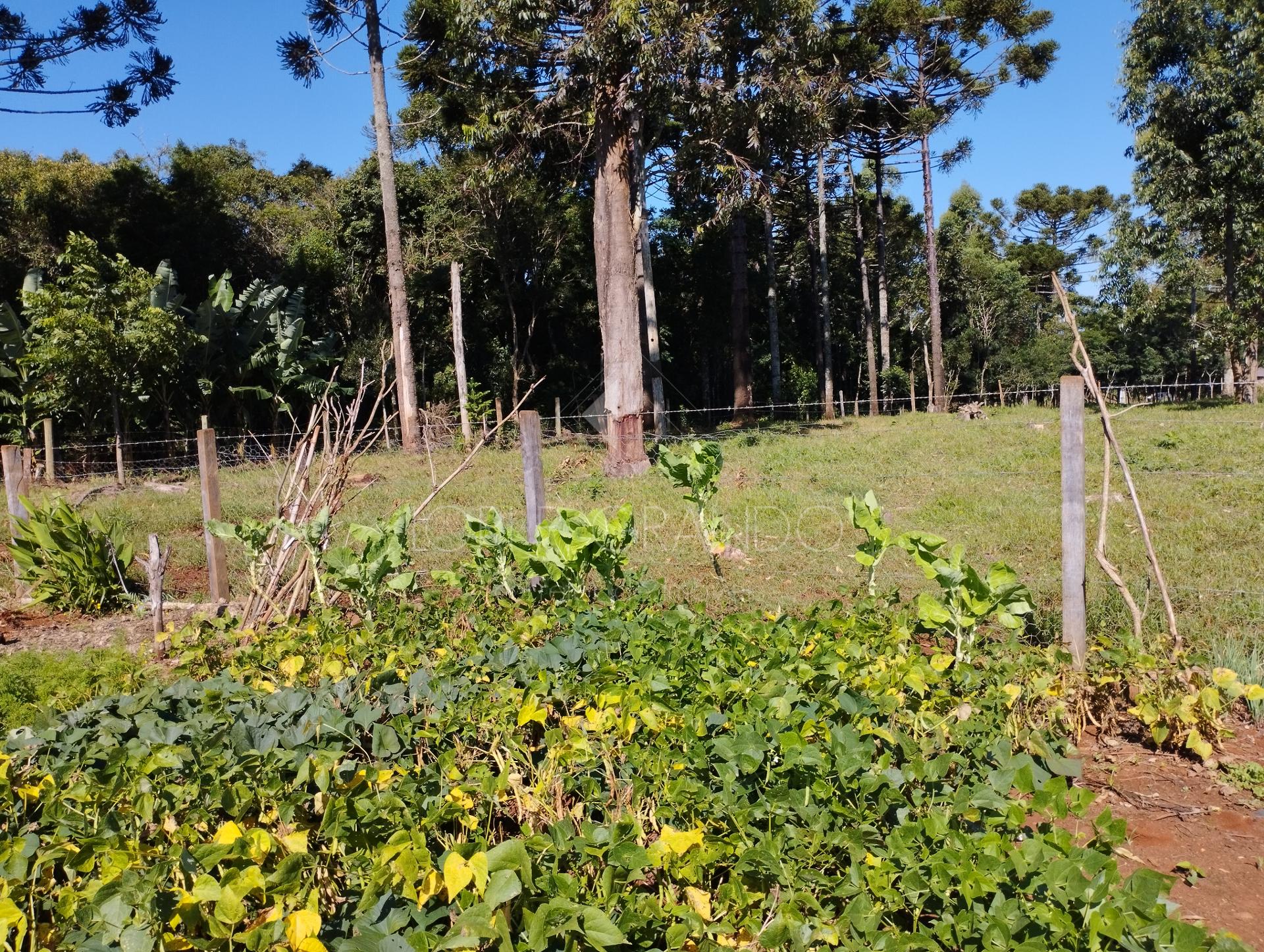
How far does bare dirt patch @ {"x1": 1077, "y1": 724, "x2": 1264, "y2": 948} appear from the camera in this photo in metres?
2.37

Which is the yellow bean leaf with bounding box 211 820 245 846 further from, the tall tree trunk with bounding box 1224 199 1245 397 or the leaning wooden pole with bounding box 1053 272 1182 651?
the tall tree trunk with bounding box 1224 199 1245 397

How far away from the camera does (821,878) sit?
1.92 meters

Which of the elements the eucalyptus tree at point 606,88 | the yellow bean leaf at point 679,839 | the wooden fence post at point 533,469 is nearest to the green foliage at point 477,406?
the eucalyptus tree at point 606,88

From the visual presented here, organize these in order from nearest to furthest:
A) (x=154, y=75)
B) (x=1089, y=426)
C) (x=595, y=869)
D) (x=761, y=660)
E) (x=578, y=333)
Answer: (x=595, y=869) → (x=761, y=660) → (x=154, y=75) → (x=1089, y=426) → (x=578, y=333)

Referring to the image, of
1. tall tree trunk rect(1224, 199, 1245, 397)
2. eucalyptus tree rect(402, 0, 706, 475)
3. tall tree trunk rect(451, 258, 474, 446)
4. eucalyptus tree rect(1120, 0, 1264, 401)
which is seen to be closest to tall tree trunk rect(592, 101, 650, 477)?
eucalyptus tree rect(402, 0, 706, 475)

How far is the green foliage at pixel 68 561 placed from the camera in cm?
589

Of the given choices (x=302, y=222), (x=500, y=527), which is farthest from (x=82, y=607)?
(x=302, y=222)

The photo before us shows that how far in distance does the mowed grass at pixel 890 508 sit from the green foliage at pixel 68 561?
1.81 ft

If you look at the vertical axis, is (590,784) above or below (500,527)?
below

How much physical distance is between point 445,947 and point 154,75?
1554 cm

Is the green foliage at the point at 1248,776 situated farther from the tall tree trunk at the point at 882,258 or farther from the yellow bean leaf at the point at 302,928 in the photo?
the tall tree trunk at the point at 882,258

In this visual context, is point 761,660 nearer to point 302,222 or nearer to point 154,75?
point 154,75

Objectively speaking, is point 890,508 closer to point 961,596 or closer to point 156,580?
point 961,596

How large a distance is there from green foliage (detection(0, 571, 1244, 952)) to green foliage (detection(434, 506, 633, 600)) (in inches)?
33.8
